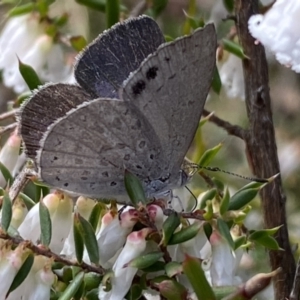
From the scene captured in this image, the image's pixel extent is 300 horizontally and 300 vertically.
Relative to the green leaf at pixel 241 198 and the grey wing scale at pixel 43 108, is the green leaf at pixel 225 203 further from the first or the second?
the grey wing scale at pixel 43 108

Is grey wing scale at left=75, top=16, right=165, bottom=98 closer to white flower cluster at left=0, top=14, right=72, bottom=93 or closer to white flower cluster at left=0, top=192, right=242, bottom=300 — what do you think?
white flower cluster at left=0, top=192, right=242, bottom=300

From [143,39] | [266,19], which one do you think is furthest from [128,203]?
[266,19]

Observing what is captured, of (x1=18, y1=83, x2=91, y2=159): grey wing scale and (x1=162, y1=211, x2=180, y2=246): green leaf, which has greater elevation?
(x1=18, y1=83, x2=91, y2=159): grey wing scale

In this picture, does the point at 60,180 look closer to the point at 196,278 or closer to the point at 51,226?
the point at 51,226

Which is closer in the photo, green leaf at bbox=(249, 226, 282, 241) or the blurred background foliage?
green leaf at bbox=(249, 226, 282, 241)

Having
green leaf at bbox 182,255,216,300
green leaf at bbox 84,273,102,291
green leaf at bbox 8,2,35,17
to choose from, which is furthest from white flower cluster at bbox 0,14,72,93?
green leaf at bbox 182,255,216,300

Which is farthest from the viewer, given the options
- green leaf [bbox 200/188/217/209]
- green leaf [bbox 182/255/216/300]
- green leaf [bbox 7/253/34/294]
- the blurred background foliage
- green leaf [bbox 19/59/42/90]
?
the blurred background foliage
